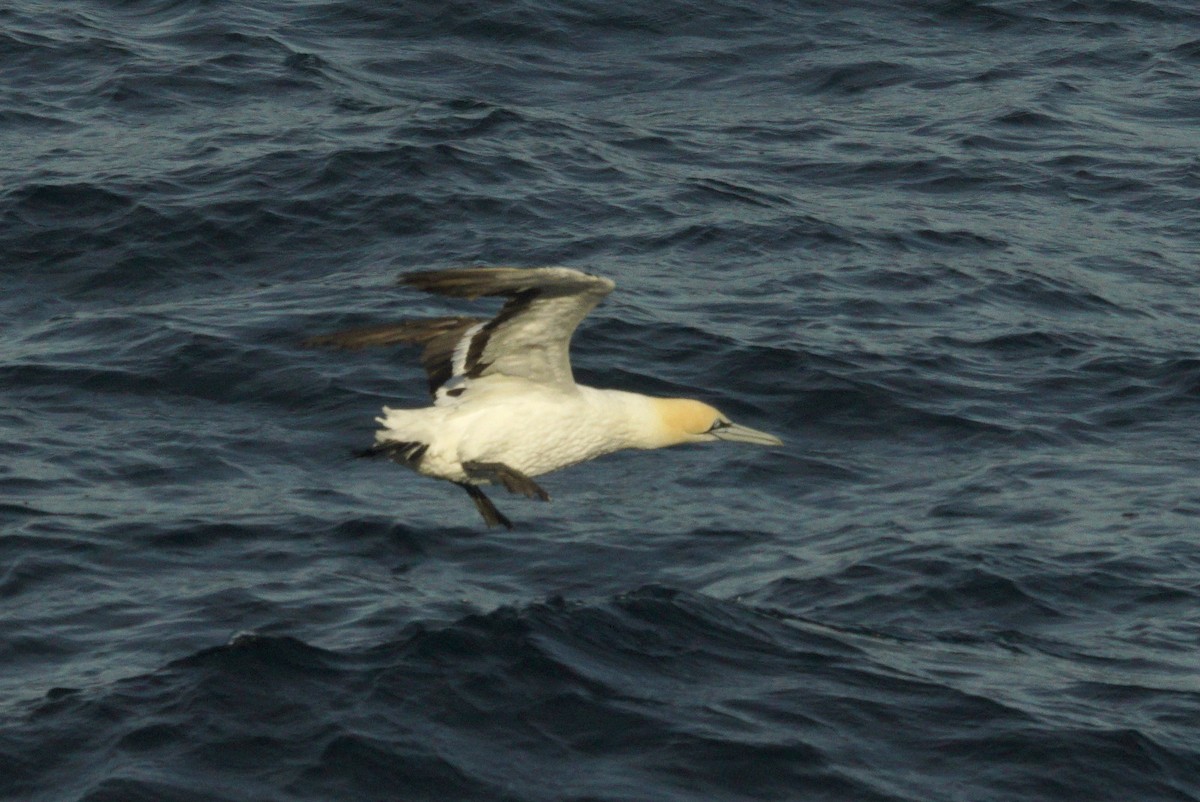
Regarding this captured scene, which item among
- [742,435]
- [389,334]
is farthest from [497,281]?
[742,435]

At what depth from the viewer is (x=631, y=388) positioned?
18000mm

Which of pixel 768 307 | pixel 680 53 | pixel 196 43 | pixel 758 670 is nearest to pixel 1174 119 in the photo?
A: pixel 680 53

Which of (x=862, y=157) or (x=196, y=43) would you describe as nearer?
(x=862, y=157)

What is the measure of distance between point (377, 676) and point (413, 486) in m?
3.50

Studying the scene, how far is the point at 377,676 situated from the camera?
43.3 ft

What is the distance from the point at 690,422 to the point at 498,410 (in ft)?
4.77

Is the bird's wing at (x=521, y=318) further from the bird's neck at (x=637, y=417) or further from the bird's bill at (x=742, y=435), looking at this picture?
the bird's bill at (x=742, y=435)

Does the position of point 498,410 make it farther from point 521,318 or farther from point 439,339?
point 521,318

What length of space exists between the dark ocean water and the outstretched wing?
201cm

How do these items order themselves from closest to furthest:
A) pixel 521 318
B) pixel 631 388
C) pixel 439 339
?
pixel 521 318 < pixel 439 339 < pixel 631 388

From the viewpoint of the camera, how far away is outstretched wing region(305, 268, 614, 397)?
36.0ft

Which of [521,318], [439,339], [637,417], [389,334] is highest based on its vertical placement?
[521,318]

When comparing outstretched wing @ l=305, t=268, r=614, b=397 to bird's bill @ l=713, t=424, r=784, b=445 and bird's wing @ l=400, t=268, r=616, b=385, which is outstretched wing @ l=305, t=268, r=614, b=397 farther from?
bird's bill @ l=713, t=424, r=784, b=445

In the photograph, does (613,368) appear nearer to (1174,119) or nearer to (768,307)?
(768,307)
